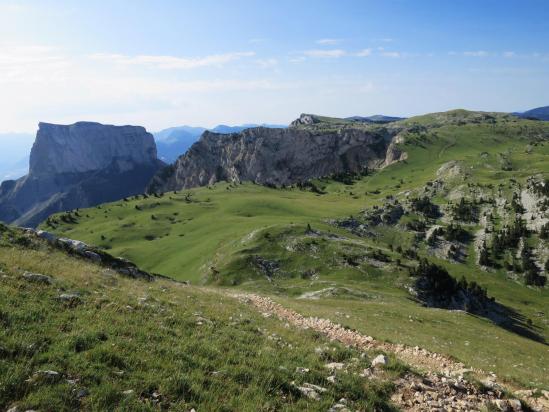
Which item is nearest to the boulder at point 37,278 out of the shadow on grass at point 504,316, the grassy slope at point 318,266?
the grassy slope at point 318,266

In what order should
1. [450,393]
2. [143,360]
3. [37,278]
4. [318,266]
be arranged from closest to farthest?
[143,360], [450,393], [37,278], [318,266]

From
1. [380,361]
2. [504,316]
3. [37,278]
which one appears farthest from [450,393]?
[504,316]

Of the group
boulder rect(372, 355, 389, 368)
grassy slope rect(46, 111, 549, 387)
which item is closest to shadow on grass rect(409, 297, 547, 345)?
grassy slope rect(46, 111, 549, 387)

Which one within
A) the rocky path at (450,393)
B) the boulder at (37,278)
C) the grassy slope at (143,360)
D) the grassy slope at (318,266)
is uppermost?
the boulder at (37,278)

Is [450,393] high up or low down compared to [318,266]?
up

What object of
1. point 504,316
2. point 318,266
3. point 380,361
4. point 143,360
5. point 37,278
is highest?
point 37,278

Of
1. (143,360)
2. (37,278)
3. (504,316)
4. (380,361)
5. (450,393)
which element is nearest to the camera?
(143,360)

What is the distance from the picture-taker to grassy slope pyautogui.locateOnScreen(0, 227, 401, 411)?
10609mm

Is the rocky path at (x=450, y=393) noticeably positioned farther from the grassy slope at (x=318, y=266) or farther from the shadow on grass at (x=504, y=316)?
the shadow on grass at (x=504, y=316)

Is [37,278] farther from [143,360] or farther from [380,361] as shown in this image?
[380,361]

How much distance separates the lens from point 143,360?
12758 mm

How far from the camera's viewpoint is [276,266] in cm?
7806

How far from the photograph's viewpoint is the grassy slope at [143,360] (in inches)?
418

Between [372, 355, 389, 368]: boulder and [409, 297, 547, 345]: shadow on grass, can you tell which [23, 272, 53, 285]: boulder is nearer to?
[372, 355, 389, 368]: boulder
